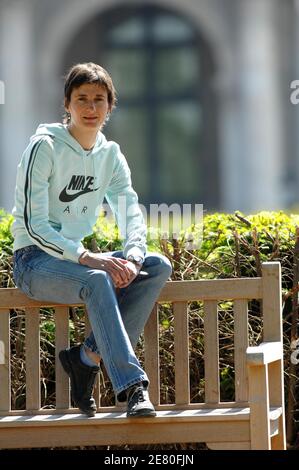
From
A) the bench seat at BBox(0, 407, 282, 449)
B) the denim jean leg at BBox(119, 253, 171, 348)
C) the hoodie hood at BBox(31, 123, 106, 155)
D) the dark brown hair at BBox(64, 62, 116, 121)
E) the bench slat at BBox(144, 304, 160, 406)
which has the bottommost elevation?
the bench seat at BBox(0, 407, 282, 449)

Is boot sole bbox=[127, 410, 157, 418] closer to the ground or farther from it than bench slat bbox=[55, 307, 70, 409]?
closer to the ground

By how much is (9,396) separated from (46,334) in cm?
42

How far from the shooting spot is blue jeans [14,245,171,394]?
434 centimetres

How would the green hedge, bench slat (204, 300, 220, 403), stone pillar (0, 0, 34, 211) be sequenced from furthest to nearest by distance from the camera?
1. stone pillar (0, 0, 34, 211)
2. the green hedge
3. bench slat (204, 300, 220, 403)

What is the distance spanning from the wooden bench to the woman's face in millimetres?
594

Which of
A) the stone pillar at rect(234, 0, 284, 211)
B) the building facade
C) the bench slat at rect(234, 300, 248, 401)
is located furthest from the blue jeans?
the stone pillar at rect(234, 0, 284, 211)

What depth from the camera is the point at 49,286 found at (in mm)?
4523

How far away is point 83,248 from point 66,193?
22cm

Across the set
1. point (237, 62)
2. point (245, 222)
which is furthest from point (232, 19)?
point (245, 222)

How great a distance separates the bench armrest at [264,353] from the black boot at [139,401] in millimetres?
345

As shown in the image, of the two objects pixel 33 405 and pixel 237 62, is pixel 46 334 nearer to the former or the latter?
pixel 33 405

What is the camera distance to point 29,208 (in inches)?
178

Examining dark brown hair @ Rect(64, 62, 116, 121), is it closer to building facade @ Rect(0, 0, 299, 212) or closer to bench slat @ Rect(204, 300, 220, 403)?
bench slat @ Rect(204, 300, 220, 403)

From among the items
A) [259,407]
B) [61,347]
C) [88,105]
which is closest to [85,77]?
[88,105]
